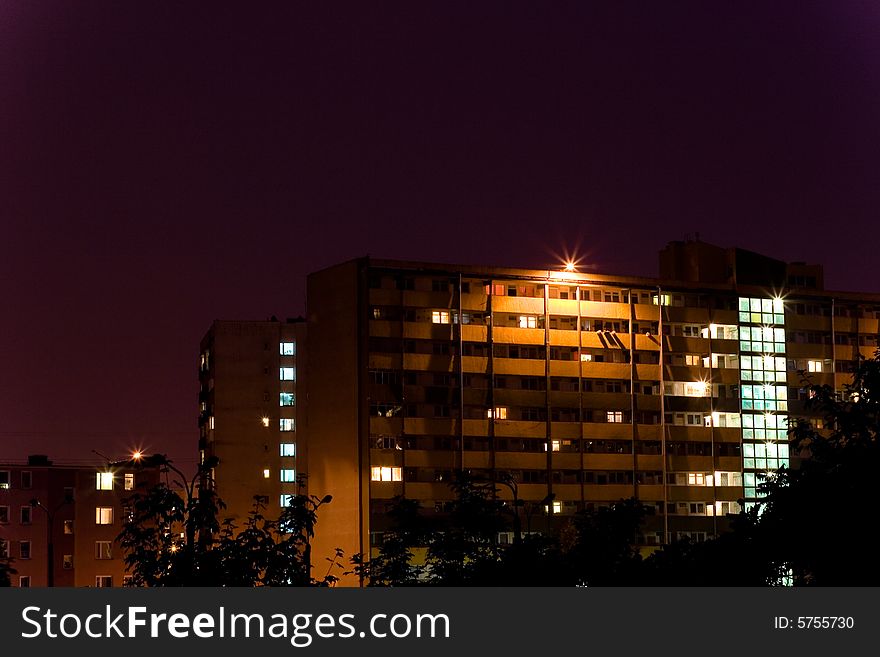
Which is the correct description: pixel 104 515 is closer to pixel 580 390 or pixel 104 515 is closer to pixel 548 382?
pixel 548 382

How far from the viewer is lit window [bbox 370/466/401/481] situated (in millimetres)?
152250

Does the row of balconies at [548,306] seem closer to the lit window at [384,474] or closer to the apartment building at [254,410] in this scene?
the lit window at [384,474]

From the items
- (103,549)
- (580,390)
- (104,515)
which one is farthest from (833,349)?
(103,549)

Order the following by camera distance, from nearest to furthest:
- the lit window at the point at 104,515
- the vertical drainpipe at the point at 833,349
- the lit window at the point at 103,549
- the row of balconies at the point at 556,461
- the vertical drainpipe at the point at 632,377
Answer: the lit window at the point at 103,549 → the lit window at the point at 104,515 → the row of balconies at the point at 556,461 → the vertical drainpipe at the point at 632,377 → the vertical drainpipe at the point at 833,349

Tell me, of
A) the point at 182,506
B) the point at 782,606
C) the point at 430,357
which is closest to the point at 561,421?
the point at 430,357

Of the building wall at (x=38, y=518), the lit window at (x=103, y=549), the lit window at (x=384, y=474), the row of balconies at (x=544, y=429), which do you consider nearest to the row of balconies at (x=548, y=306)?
the row of balconies at (x=544, y=429)

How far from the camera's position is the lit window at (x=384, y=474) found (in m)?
152

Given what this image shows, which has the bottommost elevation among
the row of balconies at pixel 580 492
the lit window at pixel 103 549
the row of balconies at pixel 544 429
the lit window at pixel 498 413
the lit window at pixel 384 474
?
the lit window at pixel 103 549

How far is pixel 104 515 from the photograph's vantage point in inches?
5969

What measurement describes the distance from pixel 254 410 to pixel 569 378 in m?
43.2

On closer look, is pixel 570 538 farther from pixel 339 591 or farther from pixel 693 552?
pixel 339 591

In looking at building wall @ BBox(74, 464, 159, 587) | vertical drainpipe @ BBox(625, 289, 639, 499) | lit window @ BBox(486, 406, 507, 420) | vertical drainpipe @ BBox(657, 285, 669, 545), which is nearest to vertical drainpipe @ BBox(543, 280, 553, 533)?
lit window @ BBox(486, 406, 507, 420)

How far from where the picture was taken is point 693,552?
4756cm

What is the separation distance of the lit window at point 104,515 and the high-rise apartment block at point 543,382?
720 inches
